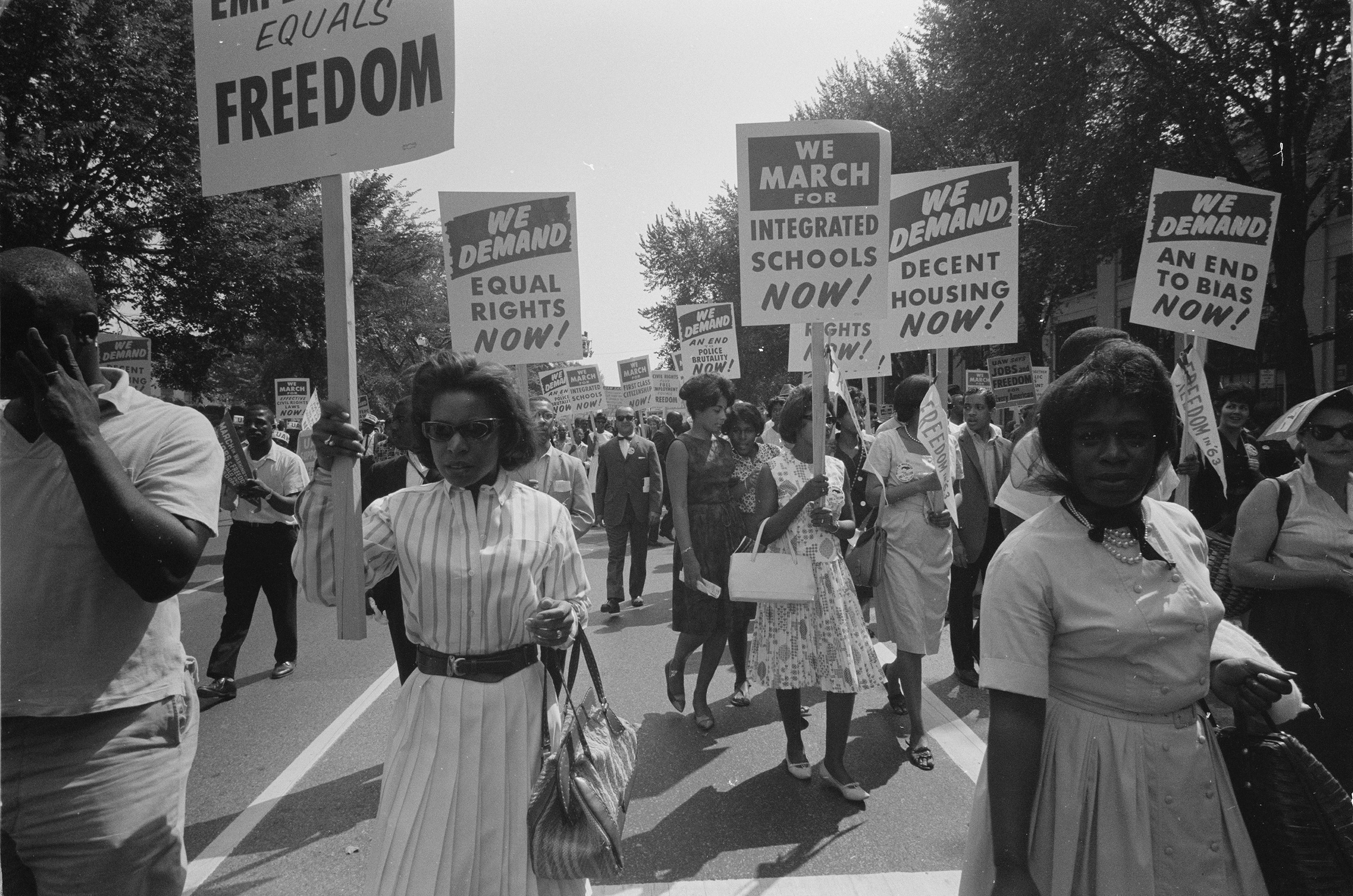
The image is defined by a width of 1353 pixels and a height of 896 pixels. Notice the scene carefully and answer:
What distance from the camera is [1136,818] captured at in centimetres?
A: 191

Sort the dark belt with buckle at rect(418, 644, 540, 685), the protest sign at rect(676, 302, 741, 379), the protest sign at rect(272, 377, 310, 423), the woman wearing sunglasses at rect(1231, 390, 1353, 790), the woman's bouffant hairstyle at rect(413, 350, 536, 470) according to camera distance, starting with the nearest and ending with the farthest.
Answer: the dark belt with buckle at rect(418, 644, 540, 685) < the woman's bouffant hairstyle at rect(413, 350, 536, 470) < the woman wearing sunglasses at rect(1231, 390, 1353, 790) < the protest sign at rect(676, 302, 741, 379) < the protest sign at rect(272, 377, 310, 423)

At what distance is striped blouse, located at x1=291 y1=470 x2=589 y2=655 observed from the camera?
8.31ft

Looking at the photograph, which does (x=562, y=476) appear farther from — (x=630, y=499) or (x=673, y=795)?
(x=673, y=795)

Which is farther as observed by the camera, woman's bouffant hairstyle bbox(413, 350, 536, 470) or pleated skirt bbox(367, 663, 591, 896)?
woman's bouffant hairstyle bbox(413, 350, 536, 470)

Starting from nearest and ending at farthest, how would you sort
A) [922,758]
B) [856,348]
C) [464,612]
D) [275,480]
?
1. [464,612]
2. [922,758]
3. [275,480]
4. [856,348]

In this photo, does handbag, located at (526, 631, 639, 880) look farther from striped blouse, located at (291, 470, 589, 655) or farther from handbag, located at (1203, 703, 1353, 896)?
handbag, located at (1203, 703, 1353, 896)

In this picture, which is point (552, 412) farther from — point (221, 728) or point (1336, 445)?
point (1336, 445)

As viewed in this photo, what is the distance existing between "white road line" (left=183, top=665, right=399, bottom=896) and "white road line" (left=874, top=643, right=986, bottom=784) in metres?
3.08

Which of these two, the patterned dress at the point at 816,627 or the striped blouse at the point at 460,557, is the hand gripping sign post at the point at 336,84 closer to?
the striped blouse at the point at 460,557

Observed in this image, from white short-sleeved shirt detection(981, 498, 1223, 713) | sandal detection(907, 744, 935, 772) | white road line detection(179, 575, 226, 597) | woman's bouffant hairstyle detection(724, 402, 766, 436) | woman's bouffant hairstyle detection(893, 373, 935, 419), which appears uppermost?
woman's bouffant hairstyle detection(893, 373, 935, 419)

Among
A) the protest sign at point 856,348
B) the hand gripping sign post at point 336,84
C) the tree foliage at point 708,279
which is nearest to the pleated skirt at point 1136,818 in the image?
Answer: the hand gripping sign post at point 336,84

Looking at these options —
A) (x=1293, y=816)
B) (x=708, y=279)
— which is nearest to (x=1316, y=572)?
(x=1293, y=816)

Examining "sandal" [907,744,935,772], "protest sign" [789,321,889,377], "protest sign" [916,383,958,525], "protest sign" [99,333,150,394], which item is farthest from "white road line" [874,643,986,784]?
"protest sign" [99,333,150,394]

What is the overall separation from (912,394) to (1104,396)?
11.5 feet
